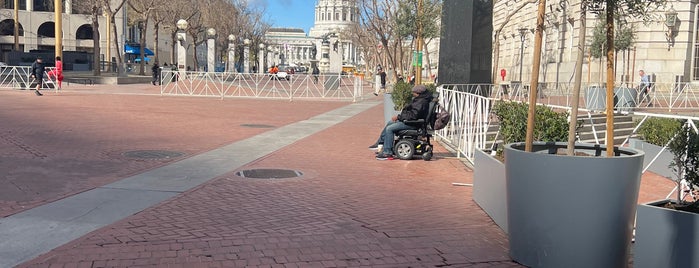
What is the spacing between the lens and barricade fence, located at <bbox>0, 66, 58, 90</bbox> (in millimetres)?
31247

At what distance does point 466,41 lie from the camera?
16.9 metres

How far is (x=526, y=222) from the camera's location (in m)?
4.79

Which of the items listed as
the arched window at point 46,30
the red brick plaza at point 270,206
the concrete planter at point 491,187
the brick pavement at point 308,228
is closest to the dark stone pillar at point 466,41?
the red brick plaza at point 270,206

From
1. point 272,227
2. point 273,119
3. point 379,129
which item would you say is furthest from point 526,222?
point 273,119

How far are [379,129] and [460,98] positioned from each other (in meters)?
4.99

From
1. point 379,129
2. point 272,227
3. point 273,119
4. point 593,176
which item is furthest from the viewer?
point 273,119

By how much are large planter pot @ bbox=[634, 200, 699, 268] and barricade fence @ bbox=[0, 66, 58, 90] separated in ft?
103

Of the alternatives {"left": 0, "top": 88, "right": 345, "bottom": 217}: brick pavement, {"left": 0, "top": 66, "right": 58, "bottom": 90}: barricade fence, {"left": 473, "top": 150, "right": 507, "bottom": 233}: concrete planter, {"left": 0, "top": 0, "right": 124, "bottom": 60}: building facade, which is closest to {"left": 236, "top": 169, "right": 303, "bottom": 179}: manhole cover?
{"left": 0, "top": 88, "right": 345, "bottom": 217}: brick pavement

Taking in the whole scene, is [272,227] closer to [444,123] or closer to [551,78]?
[444,123]

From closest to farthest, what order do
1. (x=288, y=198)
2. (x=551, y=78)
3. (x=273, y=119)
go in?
(x=288, y=198), (x=273, y=119), (x=551, y=78)

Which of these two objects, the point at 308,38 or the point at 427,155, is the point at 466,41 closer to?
the point at 427,155

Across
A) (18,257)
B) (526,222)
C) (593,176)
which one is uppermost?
(593,176)

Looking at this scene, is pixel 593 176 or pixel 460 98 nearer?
pixel 593 176

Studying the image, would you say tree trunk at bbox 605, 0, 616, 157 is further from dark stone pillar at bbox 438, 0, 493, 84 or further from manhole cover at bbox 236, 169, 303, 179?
dark stone pillar at bbox 438, 0, 493, 84
